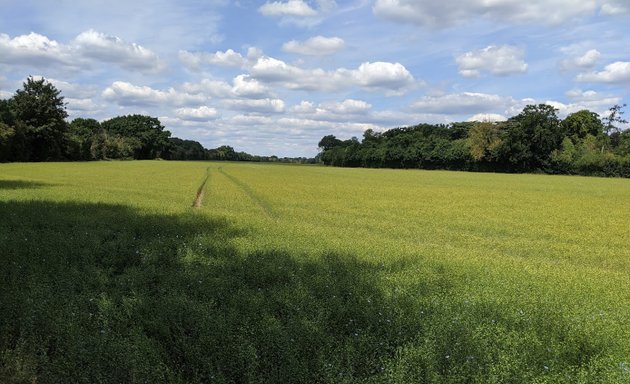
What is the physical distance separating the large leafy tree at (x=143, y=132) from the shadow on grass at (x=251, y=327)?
170 meters

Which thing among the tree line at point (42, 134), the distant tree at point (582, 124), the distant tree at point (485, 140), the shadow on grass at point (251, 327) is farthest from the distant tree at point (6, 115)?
the distant tree at point (582, 124)

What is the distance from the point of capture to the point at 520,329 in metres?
6.17

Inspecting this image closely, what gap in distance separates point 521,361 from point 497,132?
122528 mm

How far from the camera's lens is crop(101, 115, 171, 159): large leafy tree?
171875 millimetres

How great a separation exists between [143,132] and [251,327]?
18190 cm

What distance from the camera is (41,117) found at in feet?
330

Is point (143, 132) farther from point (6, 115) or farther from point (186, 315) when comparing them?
point (186, 315)

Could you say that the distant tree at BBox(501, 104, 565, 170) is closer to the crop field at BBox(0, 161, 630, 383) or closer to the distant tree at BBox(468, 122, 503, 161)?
the distant tree at BBox(468, 122, 503, 161)

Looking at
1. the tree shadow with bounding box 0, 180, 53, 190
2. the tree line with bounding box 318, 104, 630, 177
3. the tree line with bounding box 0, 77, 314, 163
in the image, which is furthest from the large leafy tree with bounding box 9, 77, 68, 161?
the tree line with bounding box 318, 104, 630, 177

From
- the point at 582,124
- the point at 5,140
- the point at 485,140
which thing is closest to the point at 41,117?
the point at 5,140

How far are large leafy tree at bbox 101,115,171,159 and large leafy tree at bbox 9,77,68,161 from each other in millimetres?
60557

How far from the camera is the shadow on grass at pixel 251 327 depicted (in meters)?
5.05

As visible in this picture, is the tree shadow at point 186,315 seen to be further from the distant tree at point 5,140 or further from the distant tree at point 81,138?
the distant tree at point 81,138

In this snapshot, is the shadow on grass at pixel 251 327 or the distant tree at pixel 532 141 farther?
the distant tree at pixel 532 141
